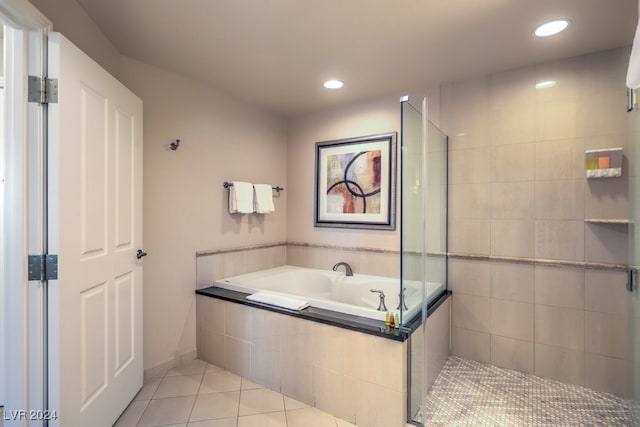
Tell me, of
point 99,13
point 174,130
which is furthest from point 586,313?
point 99,13

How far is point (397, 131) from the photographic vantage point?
9.62 ft

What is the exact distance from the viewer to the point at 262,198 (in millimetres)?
3162

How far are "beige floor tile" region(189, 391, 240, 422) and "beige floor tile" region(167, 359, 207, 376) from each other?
356 millimetres

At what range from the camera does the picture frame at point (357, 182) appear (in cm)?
298

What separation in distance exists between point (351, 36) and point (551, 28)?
1178 mm

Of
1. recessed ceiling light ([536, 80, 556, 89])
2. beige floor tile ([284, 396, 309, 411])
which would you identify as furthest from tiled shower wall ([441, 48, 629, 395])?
beige floor tile ([284, 396, 309, 411])

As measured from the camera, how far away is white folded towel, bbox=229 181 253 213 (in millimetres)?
2918

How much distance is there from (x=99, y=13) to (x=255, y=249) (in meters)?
2.19

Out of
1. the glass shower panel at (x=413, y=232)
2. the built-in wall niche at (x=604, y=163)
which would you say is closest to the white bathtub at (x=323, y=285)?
the glass shower panel at (x=413, y=232)

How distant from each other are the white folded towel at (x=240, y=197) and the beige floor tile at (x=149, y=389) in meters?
1.45

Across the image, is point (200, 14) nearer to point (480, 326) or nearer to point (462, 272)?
point (462, 272)

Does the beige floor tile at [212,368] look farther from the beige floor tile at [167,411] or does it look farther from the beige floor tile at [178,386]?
the beige floor tile at [167,411]

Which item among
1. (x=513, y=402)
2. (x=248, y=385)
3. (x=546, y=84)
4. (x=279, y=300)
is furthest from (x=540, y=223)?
(x=248, y=385)

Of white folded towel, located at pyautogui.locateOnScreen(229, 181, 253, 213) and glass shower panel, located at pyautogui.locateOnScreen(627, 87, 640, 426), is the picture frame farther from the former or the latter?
glass shower panel, located at pyautogui.locateOnScreen(627, 87, 640, 426)
